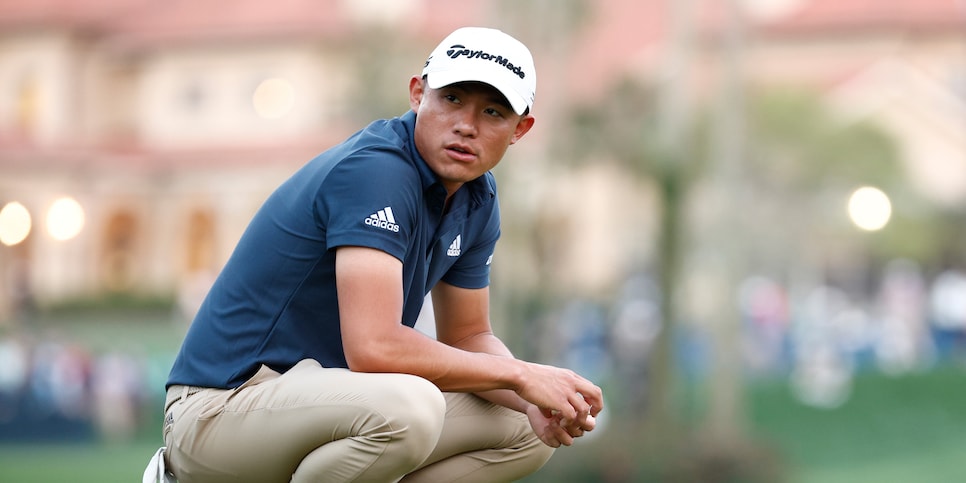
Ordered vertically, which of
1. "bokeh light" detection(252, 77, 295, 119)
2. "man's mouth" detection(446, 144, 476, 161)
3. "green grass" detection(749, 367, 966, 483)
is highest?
"bokeh light" detection(252, 77, 295, 119)

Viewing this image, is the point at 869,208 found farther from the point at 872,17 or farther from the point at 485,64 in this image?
the point at 485,64

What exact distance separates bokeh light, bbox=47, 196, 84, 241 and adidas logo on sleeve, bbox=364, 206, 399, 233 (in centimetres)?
4527

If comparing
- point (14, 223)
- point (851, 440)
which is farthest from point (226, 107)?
point (851, 440)

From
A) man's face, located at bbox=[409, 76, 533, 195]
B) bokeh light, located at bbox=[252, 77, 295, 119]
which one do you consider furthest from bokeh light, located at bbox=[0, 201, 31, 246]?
man's face, located at bbox=[409, 76, 533, 195]

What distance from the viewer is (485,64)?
362 cm

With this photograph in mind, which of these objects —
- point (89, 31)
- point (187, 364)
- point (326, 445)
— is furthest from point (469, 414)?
point (89, 31)

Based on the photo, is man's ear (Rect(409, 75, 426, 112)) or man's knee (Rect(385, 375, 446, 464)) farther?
man's ear (Rect(409, 75, 426, 112))

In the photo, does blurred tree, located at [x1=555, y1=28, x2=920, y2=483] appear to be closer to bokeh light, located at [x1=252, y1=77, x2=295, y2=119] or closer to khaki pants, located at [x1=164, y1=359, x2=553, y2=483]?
khaki pants, located at [x1=164, y1=359, x2=553, y2=483]

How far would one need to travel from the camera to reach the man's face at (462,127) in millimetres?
3695

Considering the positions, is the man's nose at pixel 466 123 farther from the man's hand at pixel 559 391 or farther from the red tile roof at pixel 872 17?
the red tile roof at pixel 872 17

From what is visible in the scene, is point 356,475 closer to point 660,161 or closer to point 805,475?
point 660,161

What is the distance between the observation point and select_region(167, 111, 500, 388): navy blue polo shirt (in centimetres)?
359

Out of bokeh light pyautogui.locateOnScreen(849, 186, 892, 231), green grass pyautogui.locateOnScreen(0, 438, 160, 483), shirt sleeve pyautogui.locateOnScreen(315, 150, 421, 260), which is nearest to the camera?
shirt sleeve pyautogui.locateOnScreen(315, 150, 421, 260)

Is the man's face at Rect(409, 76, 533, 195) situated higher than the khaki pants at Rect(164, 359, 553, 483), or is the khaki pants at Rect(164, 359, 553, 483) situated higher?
the man's face at Rect(409, 76, 533, 195)
